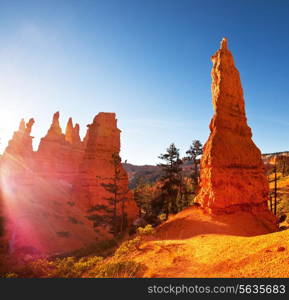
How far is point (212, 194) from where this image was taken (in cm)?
1916

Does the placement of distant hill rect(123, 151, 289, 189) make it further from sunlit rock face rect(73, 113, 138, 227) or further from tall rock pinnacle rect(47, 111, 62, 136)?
sunlit rock face rect(73, 113, 138, 227)

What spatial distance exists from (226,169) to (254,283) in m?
13.4

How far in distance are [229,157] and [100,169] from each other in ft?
87.6

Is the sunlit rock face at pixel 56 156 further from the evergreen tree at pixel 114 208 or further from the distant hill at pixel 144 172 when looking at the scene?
the distant hill at pixel 144 172

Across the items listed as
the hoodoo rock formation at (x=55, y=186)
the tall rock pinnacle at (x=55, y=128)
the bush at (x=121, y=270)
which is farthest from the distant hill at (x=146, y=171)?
the bush at (x=121, y=270)

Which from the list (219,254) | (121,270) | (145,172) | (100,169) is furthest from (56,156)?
(145,172)

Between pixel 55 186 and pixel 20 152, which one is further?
pixel 20 152

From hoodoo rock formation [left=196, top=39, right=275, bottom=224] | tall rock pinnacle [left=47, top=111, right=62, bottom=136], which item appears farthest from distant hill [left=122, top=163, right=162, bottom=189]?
hoodoo rock formation [left=196, top=39, right=275, bottom=224]

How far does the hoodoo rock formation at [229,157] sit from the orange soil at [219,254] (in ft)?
7.88

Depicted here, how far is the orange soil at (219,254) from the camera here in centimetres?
832

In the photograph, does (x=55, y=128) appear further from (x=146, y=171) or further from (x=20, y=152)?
(x=146, y=171)

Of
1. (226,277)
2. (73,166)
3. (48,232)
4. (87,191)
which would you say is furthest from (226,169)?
(73,166)

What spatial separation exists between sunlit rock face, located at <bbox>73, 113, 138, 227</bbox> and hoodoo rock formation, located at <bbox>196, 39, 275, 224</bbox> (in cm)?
2039

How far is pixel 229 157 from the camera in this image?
20.0 m
